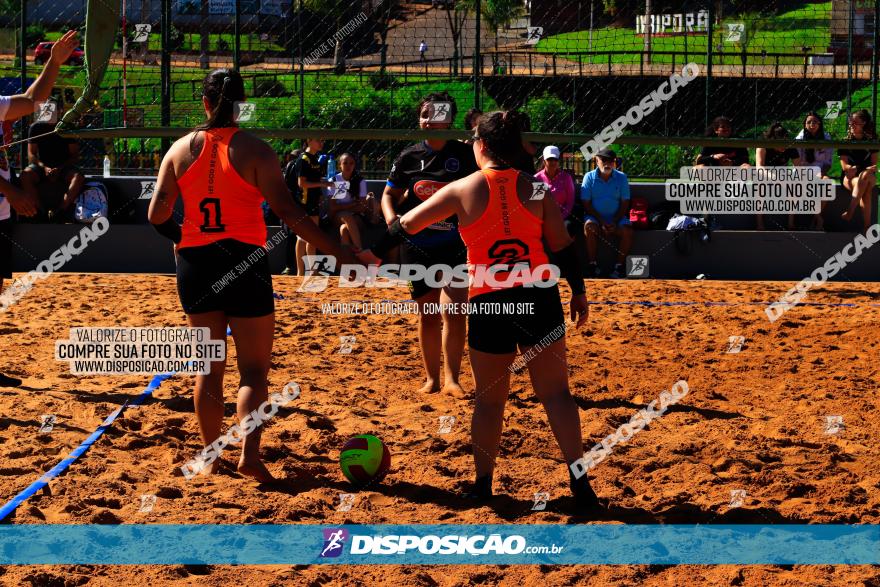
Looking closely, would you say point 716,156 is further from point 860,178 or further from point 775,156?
point 860,178

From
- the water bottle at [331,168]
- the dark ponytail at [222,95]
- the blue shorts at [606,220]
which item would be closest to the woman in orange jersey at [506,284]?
the dark ponytail at [222,95]

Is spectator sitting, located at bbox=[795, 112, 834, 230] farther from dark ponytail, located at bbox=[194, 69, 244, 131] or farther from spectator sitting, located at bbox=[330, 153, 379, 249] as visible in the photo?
dark ponytail, located at bbox=[194, 69, 244, 131]

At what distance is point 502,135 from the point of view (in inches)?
196

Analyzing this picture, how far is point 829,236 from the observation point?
44.2ft

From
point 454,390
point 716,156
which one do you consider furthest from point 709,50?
point 454,390

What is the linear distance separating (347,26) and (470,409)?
8264 mm

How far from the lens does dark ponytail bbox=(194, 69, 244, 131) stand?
5.14m

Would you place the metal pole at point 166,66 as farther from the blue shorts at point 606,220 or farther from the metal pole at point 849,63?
the metal pole at point 849,63

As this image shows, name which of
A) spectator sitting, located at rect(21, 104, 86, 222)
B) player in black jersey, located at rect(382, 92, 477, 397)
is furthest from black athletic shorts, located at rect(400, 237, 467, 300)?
spectator sitting, located at rect(21, 104, 86, 222)

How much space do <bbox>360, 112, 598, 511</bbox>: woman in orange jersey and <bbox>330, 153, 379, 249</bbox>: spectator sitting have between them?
8067 millimetres

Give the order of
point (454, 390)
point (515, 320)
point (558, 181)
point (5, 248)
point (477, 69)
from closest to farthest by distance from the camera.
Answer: point (515, 320)
point (454, 390)
point (5, 248)
point (558, 181)
point (477, 69)

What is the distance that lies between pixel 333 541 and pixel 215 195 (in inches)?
69.6

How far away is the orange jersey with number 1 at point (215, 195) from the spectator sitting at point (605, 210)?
8.33 metres

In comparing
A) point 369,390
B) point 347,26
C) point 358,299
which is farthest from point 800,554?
point 347,26
